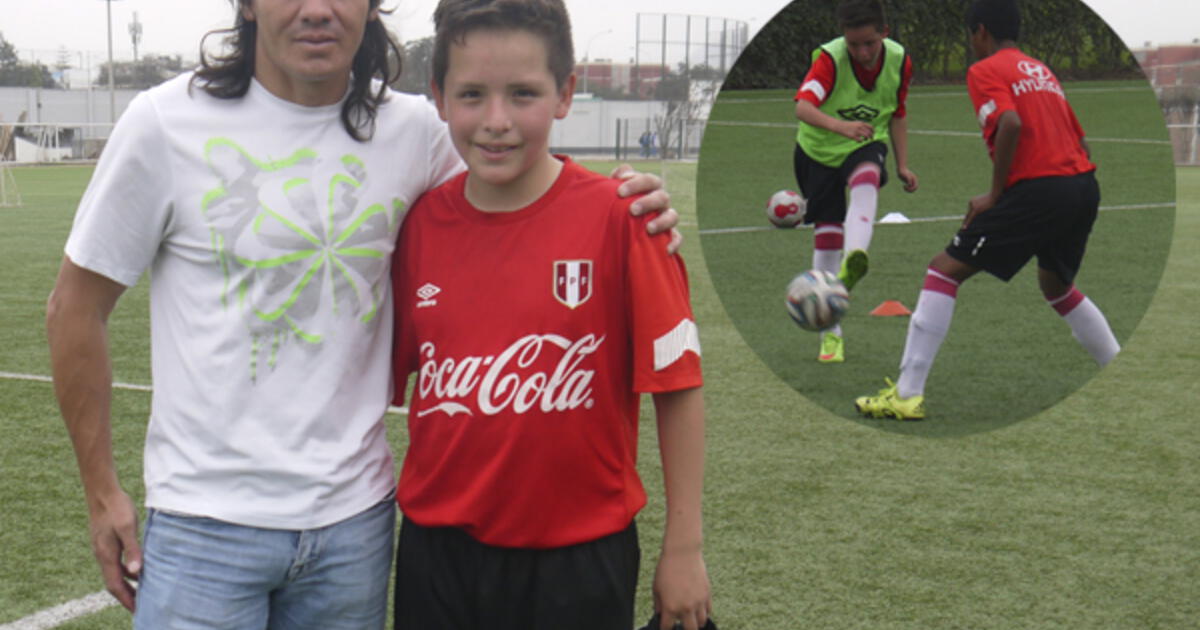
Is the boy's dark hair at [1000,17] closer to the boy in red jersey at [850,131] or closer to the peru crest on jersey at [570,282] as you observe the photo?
the boy in red jersey at [850,131]

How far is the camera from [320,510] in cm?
193

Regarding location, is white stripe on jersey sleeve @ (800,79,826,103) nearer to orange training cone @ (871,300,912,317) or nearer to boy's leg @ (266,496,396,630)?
orange training cone @ (871,300,912,317)

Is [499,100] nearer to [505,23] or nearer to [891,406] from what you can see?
[505,23]

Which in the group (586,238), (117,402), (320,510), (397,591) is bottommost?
(117,402)

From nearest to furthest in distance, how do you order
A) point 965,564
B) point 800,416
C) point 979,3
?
point 979,3 → point 965,564 → point 800,416

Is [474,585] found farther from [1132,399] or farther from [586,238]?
[1132,399]

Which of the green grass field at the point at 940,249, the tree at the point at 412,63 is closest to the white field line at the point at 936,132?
the green grass field at the point at 940,249

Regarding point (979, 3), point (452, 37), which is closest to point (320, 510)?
point (452, 37)

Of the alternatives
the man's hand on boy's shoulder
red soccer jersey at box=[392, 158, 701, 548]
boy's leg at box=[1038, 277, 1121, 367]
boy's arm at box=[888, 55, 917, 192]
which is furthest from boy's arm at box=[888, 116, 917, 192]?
red soccer jersey at box=[392, 158, 701, 548]

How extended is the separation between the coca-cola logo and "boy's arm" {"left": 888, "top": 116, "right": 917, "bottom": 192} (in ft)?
7.96

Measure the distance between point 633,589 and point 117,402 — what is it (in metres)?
4.17

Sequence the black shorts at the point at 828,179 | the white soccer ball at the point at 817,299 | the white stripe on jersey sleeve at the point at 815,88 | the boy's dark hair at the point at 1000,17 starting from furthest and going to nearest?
1. the white soccer ball at the point at 817,299
2. the black shorts at the point at 828,179
3. the white stripe on jersey sleeve at the point at 815,88
4. the boy's dark hair at the point at 1000,17

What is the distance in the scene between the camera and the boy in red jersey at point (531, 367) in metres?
1.94

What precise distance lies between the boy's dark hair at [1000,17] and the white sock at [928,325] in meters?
1.67
